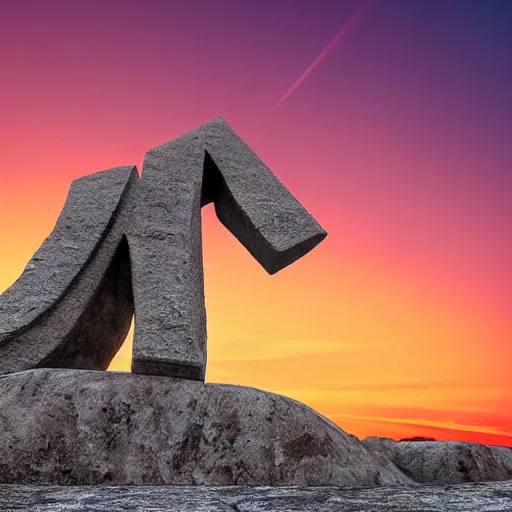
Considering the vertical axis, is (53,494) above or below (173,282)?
below

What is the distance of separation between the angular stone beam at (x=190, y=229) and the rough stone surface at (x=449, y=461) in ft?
7.41

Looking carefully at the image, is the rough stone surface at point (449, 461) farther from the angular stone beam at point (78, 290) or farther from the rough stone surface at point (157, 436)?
the angular stone beam at point (78, 290)

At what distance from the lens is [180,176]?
6.90 metres

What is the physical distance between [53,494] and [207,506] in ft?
3.47

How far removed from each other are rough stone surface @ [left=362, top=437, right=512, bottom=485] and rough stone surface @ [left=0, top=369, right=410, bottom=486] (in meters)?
1.42

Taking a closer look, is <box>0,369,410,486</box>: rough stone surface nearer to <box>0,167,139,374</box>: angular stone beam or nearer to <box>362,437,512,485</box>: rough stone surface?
<box>0,167,139,374</box>: angular stone beam

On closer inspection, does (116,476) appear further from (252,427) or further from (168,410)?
(252,427)

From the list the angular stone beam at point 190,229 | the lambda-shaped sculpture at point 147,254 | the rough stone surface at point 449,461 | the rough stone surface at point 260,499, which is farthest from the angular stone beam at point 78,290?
the rough stone surface at point 449,461

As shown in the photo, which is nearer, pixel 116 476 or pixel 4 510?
pixel 4 510

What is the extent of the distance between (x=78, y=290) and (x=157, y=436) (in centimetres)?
209

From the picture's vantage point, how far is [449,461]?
636 centimetres

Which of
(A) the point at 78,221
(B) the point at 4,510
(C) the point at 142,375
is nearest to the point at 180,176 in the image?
(A) the point at 78,221

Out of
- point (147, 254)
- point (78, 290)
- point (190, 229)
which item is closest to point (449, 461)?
point (190, 229)

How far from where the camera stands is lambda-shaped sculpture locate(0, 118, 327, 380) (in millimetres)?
5750
